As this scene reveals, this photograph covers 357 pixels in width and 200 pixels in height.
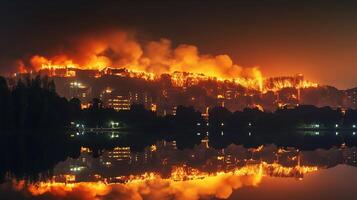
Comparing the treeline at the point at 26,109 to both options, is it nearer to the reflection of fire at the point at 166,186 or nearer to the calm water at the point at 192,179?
the calm water at the point at 192,179

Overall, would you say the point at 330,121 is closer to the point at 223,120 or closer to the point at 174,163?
the point at 223,120

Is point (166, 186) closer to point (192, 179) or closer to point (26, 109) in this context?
point (192, 179)

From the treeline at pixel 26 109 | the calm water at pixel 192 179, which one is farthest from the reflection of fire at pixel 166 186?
the treeline at pixel 26 109

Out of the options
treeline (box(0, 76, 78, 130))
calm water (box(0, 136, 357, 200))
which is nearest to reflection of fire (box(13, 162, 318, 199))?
calm water (box(0, 136, 357, 200))

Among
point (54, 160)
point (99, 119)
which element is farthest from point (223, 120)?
point (54, 160)

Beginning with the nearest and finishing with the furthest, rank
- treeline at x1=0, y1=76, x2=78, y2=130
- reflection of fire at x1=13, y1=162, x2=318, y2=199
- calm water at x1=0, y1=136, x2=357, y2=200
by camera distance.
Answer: reflection of fire at x1=13, y1=162, x2=318, y2=199 < calm water at x1=0, y1=136, x2=357, y2=200 < treeline at x1=0, y1=76, x2=78, y2=130

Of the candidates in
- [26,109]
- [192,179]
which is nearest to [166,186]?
[192,179]

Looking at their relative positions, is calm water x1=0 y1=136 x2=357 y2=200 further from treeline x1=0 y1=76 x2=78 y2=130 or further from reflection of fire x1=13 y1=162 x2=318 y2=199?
treeline x1=0 y1=76 x2=78 y2=130
